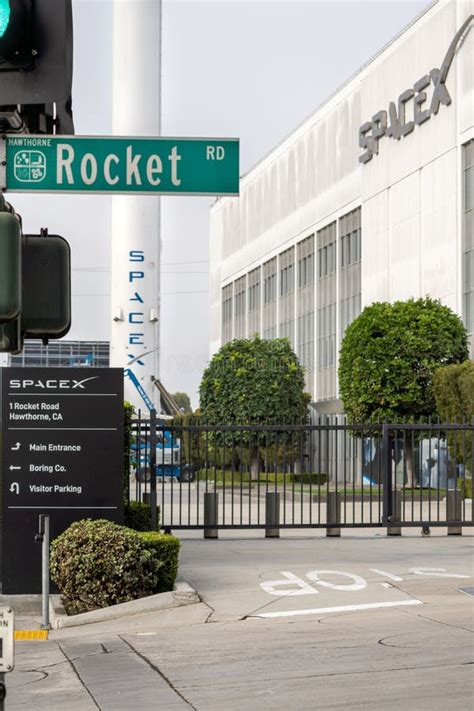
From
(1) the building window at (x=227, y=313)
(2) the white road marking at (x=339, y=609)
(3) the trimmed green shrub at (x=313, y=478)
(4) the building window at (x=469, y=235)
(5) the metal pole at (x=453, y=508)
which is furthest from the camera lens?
(1) the building window at (x=227, y=313)

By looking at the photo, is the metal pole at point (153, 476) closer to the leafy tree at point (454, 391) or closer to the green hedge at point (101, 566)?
the green hedge at point (101, 566)

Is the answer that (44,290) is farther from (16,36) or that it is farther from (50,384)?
(50,384)

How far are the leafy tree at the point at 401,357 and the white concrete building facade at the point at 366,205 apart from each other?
4.20 m

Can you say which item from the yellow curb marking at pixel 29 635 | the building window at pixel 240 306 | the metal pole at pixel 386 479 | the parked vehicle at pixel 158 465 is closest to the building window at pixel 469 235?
the parked vehicle at pixel 158 465

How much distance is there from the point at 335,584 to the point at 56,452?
4301mm

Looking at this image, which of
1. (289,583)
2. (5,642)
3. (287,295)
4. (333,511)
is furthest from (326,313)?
(5,642)

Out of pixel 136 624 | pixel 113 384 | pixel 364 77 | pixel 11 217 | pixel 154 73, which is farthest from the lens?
pixel 364 77

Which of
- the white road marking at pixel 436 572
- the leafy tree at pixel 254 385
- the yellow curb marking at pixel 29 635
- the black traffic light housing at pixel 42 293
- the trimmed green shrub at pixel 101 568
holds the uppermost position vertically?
the leafy tree at pixel 254 385

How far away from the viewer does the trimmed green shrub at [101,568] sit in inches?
607

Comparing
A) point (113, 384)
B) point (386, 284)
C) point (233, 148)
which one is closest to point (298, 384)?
point (386, 284)

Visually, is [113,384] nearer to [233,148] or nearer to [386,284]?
[233,148]

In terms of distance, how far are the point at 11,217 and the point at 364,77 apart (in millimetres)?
70654

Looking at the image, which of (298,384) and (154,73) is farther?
(298,384)

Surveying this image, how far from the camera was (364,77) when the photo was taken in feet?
243
